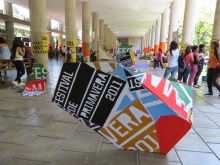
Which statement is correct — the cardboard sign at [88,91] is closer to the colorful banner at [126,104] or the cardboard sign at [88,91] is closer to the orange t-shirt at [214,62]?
the colorful banner at [126,104]

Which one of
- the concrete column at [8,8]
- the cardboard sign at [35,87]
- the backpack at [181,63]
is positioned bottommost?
the cardboard sign at [35,87]

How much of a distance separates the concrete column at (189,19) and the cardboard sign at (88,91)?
1227 cm

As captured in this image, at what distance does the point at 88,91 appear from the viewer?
2.54 meters

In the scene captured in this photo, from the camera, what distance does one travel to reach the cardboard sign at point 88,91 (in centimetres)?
244

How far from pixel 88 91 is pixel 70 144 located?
1043mm

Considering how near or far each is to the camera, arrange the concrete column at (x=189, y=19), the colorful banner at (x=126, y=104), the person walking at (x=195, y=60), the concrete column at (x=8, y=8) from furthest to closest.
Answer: the concrete column at (x=8, y=8)
the concrete column at (x=189, y=19)
the person walking at (x=195, y=60)
the colorful banner at (x=126, y=104)

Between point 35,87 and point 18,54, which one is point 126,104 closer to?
point 35,87

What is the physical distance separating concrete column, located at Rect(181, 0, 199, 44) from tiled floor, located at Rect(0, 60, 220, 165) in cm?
986

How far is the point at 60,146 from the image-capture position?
300cm

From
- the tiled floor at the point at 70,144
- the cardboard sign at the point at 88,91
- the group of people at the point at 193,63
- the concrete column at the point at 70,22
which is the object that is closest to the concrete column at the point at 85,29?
the concrete column at the point at 70,22

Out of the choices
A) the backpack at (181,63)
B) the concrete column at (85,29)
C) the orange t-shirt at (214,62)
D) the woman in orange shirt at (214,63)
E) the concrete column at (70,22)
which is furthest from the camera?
the concrete column at (85,29)

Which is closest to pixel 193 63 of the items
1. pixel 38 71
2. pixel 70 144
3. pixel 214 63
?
pixel 214 63

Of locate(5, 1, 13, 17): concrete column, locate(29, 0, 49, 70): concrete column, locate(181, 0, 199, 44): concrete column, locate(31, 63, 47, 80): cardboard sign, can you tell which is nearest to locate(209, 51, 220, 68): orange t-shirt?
locate(31, 63, 47, 80): cardboard sign

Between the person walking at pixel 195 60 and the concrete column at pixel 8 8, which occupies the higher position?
the concrete column at pixel 8 8
